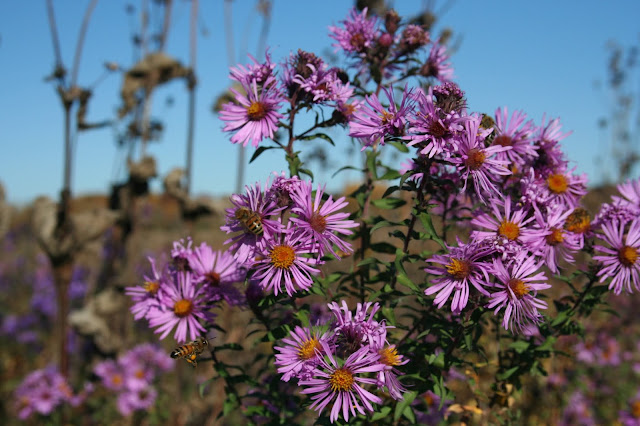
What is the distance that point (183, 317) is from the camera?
157 cm

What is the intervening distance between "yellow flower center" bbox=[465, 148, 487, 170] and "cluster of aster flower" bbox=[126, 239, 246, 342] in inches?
29.8

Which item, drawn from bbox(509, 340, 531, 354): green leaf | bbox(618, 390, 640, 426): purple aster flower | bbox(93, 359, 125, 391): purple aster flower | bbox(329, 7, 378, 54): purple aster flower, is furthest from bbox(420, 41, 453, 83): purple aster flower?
bbox(93, 359, 125, 391): purple aster flower

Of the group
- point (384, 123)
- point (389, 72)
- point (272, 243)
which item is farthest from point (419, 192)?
point (389, 72)

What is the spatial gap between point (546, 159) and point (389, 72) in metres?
0.69

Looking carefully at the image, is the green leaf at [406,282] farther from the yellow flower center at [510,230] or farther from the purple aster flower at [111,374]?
the purple aster flower at [111,374]

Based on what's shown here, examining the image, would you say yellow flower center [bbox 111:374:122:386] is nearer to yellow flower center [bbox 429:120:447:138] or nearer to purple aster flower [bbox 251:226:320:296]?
purple aster flower [bbox 251:226:320:296]

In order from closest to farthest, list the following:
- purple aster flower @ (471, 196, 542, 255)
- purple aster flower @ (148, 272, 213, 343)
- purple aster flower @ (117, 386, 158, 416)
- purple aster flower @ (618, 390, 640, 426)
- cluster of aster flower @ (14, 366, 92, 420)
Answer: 1. purple aster flower @ (471, 196, 542, 255)
2. purple aster flower @ (148, 272, 213, 343)
3. purple aster flower @ (618, 390, 640, 426)
4. cluster of aster flower @ (14, 366, 92, 420)
5. purple aster flower @ (117, 386, 158, 416)

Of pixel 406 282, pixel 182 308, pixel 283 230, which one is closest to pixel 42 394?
pixel 182 308

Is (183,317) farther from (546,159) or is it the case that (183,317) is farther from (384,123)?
(546,159)

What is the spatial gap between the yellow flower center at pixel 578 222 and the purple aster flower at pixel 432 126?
0.63 meters

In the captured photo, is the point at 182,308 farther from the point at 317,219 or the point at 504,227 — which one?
the point at 504,227

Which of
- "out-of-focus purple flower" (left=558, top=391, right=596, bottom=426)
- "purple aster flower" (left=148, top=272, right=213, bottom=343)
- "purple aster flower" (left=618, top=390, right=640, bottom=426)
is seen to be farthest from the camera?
"out-of-focus purple flower" (left=558, top=391, right=596, bottom=426)

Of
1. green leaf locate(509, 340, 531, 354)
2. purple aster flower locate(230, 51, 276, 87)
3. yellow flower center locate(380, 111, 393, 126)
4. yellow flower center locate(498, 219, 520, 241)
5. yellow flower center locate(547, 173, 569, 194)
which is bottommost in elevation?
green leaf locate(509, 340, 531, 354)

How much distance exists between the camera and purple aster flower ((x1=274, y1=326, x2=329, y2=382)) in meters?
1.21
